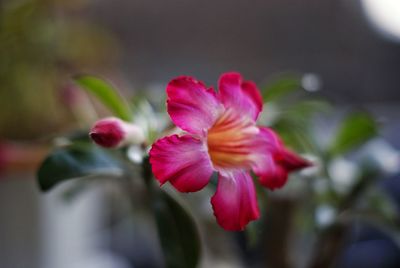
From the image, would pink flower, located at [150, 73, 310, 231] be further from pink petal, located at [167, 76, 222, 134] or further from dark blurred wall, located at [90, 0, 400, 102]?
dark blurred wall, located at [90, 0, 400, 102]

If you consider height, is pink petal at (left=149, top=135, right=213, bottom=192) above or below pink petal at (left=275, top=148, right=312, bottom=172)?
above

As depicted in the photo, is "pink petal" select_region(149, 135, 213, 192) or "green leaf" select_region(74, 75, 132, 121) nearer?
"pink petal" select_region(149, 135, 213, 192)

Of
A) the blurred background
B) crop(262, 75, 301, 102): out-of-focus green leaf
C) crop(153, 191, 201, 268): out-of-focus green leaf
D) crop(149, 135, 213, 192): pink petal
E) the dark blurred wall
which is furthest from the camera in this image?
Result: the dark blurred wall

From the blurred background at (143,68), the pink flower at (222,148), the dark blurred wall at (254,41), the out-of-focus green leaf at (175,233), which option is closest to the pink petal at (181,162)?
the pink flower at (222,148)

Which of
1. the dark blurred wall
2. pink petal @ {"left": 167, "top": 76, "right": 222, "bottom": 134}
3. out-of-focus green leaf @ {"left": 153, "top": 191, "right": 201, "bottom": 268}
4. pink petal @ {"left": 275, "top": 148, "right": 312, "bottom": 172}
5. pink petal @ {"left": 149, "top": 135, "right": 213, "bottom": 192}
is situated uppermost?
the dark blurred wall

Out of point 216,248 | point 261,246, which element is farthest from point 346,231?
point 216,248

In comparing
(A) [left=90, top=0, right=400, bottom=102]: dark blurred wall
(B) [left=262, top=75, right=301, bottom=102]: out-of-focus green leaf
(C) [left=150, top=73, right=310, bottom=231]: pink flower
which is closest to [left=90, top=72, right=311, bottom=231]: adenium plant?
(C) [left=150, top=73, right=310, bottom=231]: pink flower

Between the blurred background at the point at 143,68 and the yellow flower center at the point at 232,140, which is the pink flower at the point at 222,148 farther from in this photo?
the blurred background at the point at 143,68
